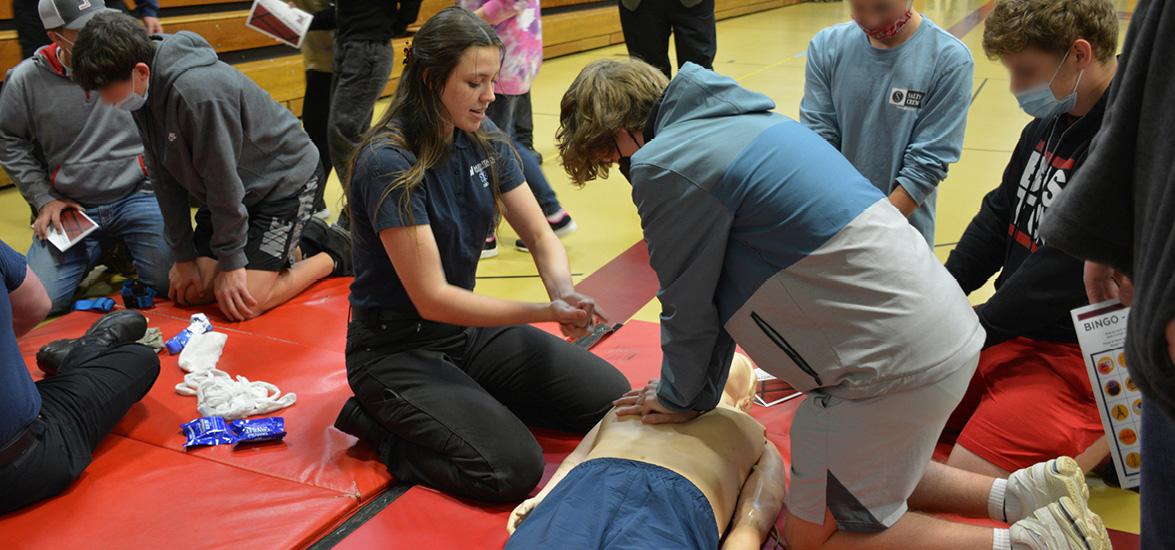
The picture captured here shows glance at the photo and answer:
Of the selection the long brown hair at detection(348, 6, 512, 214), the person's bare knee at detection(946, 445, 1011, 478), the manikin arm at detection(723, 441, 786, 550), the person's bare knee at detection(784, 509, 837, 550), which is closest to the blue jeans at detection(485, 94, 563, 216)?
the long brown hair at detection(348, 6, 512, 214)

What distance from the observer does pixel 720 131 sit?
183 cm

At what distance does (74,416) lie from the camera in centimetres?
246

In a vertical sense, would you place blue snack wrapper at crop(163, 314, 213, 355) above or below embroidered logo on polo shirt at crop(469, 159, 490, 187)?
below

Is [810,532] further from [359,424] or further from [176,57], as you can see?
[176,57]

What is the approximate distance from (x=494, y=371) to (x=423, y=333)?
237mm

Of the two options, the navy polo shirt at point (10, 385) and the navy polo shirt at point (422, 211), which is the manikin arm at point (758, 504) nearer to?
the navy polo shirt at point (422, 211)

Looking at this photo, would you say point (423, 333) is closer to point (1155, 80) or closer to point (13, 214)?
point (1155, 80)

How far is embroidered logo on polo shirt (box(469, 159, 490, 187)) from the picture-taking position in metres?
2.51

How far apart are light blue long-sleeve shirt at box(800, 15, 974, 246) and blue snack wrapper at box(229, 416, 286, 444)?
1.89 m

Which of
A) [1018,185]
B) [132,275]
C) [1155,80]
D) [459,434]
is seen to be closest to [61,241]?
[132,275]

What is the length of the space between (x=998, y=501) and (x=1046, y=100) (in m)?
0.96

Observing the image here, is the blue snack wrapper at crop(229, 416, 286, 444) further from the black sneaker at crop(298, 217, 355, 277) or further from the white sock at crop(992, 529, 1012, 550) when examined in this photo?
the white sock at crop(992, 529, 1012, 550)

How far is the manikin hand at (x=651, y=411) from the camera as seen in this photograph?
2168 mm

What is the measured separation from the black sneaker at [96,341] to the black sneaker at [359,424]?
0.79m
